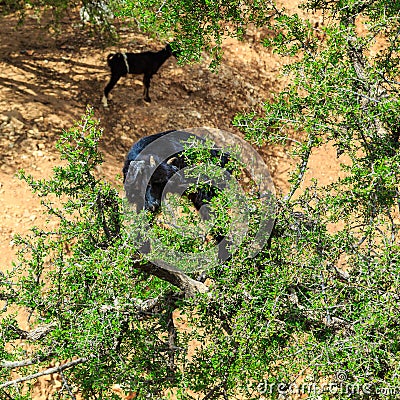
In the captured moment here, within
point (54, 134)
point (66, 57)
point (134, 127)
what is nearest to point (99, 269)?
point (54, 134)

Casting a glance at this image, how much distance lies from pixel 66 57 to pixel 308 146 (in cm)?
904

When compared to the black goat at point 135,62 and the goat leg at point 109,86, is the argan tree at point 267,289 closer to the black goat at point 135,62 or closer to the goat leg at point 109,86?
the black goat at point 135,62

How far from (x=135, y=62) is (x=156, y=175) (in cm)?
639

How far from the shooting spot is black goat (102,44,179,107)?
12023 millimetres

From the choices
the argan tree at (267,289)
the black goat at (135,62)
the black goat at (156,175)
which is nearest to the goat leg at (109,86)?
the black goat at (135,62)

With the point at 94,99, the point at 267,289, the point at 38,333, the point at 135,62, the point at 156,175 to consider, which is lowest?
the point at 94,99

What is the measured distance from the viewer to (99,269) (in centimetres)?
479

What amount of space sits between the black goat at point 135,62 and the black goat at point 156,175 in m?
5.62

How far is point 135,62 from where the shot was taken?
12.2m

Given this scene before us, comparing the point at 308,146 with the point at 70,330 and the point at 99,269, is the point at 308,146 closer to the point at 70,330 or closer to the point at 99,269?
the point at 99,269

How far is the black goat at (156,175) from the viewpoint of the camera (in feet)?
20.3

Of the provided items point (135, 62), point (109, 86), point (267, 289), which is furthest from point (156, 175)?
point (109, 86)

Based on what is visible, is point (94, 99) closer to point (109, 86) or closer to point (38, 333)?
point (109, 86)

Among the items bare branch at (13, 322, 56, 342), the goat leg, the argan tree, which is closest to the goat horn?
the argan tree
